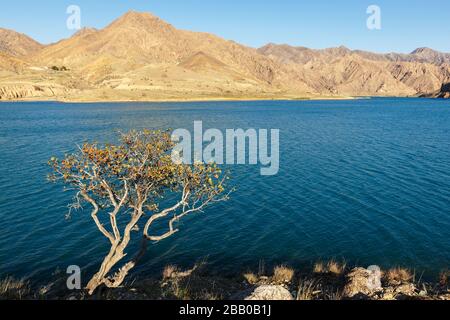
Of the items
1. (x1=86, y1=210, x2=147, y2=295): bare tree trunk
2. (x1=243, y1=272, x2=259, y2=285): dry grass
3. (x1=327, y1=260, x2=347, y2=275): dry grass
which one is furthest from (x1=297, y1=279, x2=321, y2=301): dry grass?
(x1=86, y1=210, x2=147, y2=295): bare tree trunk

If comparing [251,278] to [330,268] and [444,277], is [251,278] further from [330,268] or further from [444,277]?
[444,277]

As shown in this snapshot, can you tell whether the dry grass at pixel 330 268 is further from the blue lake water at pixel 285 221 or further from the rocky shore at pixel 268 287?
the blue lake water at pixel 285 221

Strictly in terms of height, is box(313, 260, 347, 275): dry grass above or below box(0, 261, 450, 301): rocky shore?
below

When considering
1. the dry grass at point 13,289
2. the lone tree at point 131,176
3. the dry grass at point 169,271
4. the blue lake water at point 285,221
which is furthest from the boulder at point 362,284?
the dry grass at point 13,289

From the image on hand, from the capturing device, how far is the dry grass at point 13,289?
22119mm

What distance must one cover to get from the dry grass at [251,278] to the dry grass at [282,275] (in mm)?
1357

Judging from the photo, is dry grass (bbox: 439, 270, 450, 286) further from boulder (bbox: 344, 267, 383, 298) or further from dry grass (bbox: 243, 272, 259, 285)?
dry grass (bbox: 243, 272, 259, 285)

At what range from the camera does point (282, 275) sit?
26.9m

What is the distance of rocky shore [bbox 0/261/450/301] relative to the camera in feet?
70.5

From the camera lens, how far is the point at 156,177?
2348cm

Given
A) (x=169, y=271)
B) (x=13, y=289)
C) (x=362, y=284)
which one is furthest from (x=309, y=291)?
(x=13, y=289)
